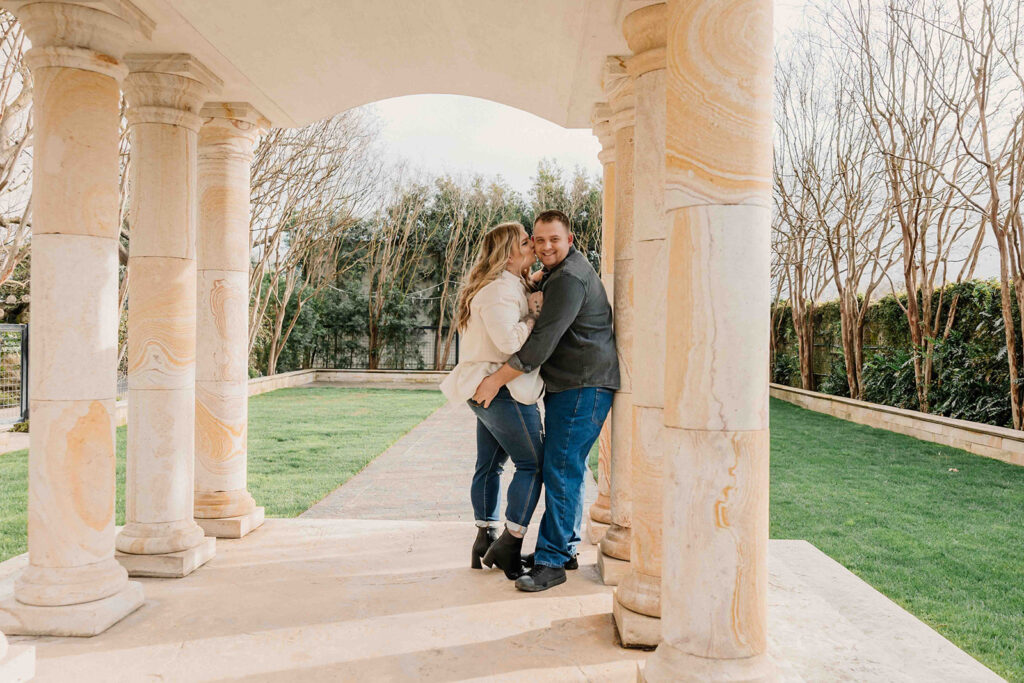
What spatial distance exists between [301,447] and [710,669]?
8211mm

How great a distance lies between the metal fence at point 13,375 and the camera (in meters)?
11.0

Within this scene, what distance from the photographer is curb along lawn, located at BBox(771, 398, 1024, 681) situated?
4027mm

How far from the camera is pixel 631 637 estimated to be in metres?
3.04

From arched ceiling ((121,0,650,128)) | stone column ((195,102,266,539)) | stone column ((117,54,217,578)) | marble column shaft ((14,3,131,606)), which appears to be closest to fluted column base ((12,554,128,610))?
marble column shaft ((14,3,131,606))

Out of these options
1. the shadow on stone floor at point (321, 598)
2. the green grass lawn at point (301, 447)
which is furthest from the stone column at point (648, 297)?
the green grass lawn at point (301, 447)

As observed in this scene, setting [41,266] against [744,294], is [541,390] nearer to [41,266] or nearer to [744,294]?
[744,294]

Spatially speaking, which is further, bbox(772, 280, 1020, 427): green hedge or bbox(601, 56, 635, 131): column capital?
bbox(772, 280, 1020, 427): green hedge

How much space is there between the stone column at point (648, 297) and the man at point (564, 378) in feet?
1.15

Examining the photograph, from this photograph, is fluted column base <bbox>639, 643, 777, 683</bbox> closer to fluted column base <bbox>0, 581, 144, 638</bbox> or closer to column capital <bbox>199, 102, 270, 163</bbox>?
fluted column base <bbox>0, 581, 144, 638</bbox>

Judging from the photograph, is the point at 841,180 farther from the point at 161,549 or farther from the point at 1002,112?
the point at 161,549

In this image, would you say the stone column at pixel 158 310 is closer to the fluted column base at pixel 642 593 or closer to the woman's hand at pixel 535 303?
the woman's hand at pixel 535 303

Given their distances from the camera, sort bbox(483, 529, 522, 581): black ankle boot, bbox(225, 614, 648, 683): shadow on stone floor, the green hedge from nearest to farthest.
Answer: bbox(225, 614, 648, 683): shadow on stone floor → bbox(483, 529, 522, 581): black ankle boot → the green hedge

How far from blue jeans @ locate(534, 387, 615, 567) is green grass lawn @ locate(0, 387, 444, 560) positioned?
3097mm

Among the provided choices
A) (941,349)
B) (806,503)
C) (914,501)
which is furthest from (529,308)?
(941,349)
